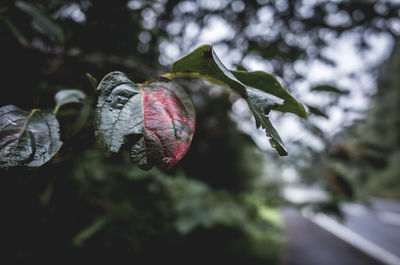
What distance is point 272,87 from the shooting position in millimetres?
397

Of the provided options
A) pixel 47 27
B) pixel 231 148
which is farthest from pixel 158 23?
pixel 231 148

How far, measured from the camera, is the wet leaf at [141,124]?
1.07ft

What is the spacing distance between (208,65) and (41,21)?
80 cm

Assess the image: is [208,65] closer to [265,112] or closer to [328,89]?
[265,112]

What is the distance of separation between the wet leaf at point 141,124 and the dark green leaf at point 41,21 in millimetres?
679

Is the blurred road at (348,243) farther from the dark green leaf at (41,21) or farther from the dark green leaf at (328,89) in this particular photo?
the dark green leaf at (41,21)

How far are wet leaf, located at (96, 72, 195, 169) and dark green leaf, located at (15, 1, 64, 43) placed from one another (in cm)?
68

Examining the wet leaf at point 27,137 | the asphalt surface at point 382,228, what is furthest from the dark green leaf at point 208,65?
the asphalt surface at point 382,228

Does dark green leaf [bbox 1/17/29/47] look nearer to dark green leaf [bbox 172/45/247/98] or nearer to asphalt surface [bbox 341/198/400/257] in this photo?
dark green leaf [bbox 172/45/247/98]

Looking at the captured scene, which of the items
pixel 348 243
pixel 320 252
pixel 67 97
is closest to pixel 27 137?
pixel 67 97

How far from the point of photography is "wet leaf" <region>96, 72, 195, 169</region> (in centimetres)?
33

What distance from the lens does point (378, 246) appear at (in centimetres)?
643

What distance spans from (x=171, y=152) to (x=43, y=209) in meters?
0.88

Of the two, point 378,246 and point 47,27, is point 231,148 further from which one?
point 378,246
